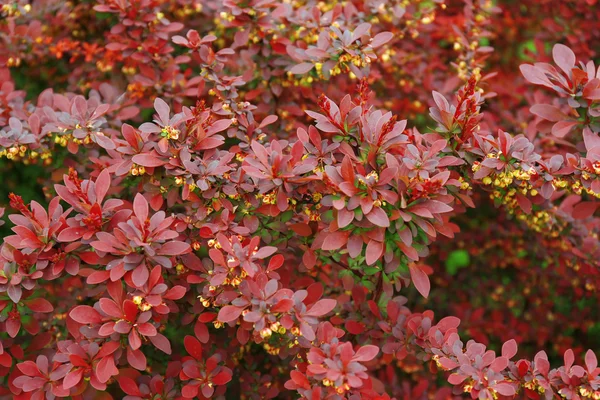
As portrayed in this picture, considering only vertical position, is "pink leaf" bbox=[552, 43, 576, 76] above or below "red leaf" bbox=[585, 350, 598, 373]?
above

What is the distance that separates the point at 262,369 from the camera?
2289 millimetres

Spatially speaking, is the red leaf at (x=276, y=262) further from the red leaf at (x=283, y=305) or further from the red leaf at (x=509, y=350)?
the red leaf at (x=509, y=350)

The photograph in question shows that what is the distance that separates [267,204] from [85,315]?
0.57 m

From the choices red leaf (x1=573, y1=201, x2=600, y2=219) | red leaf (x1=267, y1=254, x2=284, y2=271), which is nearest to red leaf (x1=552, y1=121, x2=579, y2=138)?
red leaf (x1=573, y1=201, x2=600, y2=219)

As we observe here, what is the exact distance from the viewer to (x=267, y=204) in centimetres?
171

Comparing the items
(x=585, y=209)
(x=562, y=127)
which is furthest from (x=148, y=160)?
(x=585, y=209)

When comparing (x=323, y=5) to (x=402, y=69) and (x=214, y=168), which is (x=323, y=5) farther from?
(x=214, y=168)

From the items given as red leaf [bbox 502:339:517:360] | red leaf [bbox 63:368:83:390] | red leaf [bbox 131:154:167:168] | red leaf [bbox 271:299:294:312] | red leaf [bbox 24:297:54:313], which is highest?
red leaf [bbox 131:154:167:168]

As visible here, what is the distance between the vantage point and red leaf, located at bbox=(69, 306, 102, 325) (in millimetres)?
1566

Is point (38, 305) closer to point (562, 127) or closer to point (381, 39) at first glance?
point (381, 39)

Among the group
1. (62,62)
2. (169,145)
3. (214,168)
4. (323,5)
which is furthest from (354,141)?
(62,62)

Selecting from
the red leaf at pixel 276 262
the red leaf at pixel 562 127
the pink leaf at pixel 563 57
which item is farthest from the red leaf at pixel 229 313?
the pink leaf at pixel 563 57

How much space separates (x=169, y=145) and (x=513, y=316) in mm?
1914

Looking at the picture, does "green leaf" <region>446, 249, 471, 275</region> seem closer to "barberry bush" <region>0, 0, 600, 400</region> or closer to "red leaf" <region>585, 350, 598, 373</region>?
"barberry bush" <region>0, 0, 600, 400</region>
